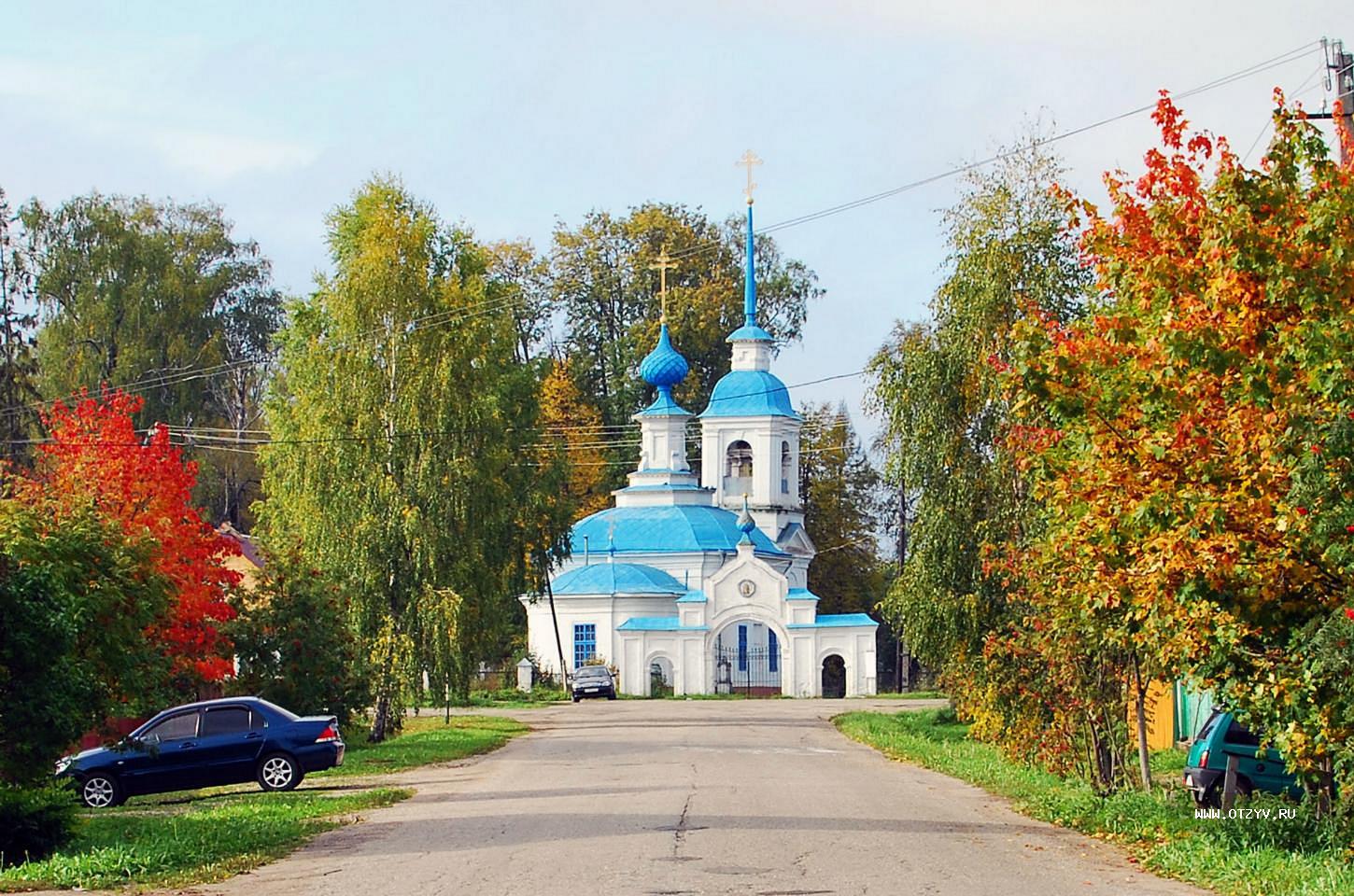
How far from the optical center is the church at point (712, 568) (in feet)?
226

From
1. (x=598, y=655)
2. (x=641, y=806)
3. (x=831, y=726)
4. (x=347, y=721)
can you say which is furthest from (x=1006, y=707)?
(x=598, y=655)

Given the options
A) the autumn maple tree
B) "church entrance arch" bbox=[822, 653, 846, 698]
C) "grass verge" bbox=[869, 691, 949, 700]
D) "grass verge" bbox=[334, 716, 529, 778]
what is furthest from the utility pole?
"church entrance arch" bbox=[822, 653, 846, 698]

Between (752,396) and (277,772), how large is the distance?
5463 cm

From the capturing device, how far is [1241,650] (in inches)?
609

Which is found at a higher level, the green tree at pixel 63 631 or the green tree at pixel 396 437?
the green tree at pixel 396 437

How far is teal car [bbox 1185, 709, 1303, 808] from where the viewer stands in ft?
65.8

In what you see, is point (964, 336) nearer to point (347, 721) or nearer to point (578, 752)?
point (578, 752)

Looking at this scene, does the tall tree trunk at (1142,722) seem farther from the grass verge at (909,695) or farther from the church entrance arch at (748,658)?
the church entrance arch at (748,658)

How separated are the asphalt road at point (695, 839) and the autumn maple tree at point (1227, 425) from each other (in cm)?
214

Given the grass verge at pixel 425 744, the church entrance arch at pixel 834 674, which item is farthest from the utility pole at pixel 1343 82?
the church entrance arch at pixel 834 674

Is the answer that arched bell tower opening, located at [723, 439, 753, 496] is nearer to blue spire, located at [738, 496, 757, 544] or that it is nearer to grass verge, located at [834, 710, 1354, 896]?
blue spire, located at [738, 496, 757, 544]

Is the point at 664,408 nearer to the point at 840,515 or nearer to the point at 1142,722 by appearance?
the point at 840,515

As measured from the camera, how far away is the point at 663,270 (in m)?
77.4

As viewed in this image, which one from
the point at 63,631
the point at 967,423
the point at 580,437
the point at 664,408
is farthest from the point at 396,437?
the point at 580,437
